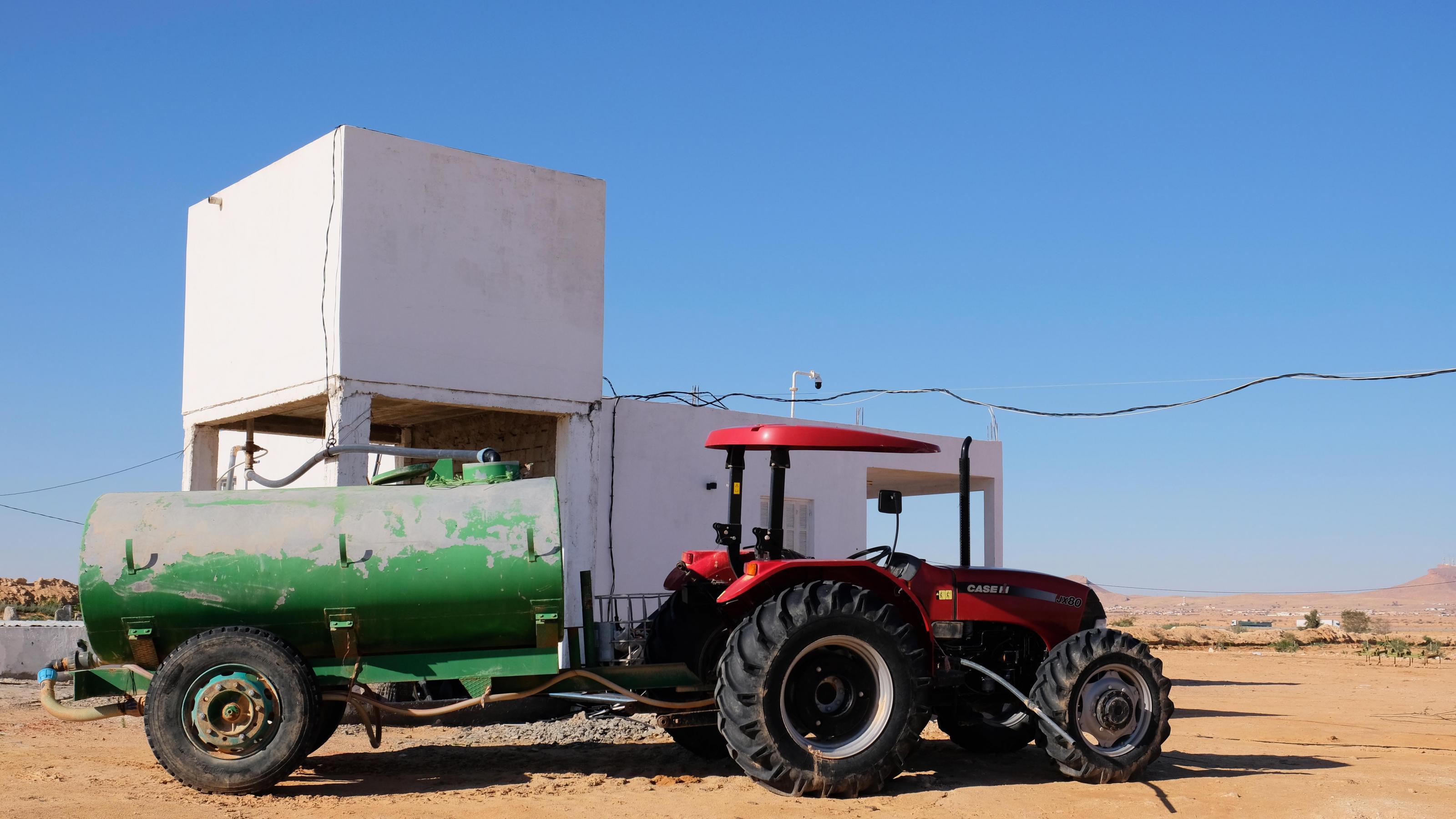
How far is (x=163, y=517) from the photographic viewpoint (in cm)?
743

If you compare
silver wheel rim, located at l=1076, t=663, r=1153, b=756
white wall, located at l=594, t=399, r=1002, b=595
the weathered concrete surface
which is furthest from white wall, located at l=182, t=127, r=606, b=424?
silver wheel rim, located at l=1076, t=663, r=1153, b=756

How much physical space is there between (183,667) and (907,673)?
4176 mm

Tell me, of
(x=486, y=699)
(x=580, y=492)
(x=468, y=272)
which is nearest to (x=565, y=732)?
(x=486, y=699)

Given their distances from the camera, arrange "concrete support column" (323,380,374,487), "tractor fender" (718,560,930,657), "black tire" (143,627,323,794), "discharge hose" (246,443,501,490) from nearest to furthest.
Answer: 1. "black tire" (143,627,323,794)
2. "tractor fender" (718,560,930,657)
3. "discharge hose" (246,443,501,490)
4. "concrete support column" (323,380,374,487)

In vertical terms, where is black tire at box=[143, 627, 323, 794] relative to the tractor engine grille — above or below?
below

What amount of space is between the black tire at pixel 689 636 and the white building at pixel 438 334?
18.9ft

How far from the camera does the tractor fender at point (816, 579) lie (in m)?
7.64

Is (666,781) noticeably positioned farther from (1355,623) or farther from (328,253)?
(1355,623)

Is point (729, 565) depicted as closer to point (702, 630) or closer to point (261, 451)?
point (702, 630)

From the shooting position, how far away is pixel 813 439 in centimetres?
782

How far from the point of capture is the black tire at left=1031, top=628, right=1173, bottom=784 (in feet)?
25.8

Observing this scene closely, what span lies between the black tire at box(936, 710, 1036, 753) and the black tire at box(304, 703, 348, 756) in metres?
→ 4.16

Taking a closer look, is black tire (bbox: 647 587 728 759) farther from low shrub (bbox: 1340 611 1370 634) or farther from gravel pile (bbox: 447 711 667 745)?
low shrub (bbox: 1340 611 1370 634)

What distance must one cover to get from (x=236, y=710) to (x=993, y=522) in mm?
14160
